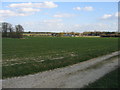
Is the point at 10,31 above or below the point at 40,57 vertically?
above

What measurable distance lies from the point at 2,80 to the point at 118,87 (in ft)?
15.4

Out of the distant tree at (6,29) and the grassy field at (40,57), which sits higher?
the distant tree at (6,29)

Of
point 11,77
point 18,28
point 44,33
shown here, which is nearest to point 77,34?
point 44,33

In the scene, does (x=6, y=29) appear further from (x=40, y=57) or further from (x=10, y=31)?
(x=40, y=57)

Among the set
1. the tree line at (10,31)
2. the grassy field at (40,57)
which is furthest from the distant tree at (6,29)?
the grassy field at (40,57)

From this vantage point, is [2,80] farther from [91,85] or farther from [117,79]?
[117,79]

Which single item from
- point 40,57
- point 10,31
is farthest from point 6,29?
point 40,57

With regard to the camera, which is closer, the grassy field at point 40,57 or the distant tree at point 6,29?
the grassy field at point 40,57

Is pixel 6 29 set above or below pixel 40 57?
above

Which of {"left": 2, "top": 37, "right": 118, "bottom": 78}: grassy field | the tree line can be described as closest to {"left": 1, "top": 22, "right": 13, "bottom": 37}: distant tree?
the tree line

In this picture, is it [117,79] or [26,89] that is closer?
[26,89]

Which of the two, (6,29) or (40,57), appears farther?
(6,29)

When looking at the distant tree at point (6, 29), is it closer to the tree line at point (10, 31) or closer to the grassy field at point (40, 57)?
the tree line at point (10, 31)

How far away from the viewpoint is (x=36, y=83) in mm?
7336
